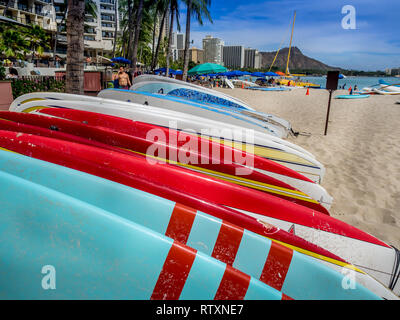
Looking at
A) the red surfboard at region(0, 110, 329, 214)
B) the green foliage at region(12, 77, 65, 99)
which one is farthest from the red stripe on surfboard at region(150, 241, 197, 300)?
the green foliage at region(12, 77, 65, 99)

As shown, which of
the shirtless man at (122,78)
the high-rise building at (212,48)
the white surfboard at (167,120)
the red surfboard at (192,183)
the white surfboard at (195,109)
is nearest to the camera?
the red surfboard at (192,183)

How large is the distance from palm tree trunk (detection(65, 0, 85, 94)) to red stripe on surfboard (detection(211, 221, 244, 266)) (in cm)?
472

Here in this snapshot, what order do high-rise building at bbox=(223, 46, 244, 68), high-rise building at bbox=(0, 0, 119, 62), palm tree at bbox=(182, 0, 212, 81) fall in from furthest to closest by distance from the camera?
high-rise building at bbox=(223, 46, 244, 68)
high-rise building at bbox=(0, 0, 119, 62)
palm tree at bbox=(182, 0, 212, 81)

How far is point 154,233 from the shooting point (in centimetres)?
116

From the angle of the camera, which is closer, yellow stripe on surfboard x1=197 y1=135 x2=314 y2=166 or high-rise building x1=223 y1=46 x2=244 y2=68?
yellow stripe on surfboard x1=197 y1=135 x2=314 y2=166

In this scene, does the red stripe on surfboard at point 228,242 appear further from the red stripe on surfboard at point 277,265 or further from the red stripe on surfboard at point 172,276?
the red stripe on surfboard at point 172,276

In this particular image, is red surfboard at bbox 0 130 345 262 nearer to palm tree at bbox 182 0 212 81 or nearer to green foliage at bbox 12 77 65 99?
green foliage at bbox 12 77 65 99

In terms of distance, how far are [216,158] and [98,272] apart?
1583 millimetres

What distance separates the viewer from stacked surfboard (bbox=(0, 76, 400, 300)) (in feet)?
3.57

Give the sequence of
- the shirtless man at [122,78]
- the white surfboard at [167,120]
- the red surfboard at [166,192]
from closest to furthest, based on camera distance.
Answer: the red surfboard at [166,192], the white surfboard at [167,120], the shirtless man at [122,78]

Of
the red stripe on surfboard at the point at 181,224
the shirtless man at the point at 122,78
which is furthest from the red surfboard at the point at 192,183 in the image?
the shirtless man at the point at 122,78

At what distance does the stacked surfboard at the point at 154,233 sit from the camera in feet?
3.57

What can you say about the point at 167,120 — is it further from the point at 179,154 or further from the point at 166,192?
the point at 166,192
